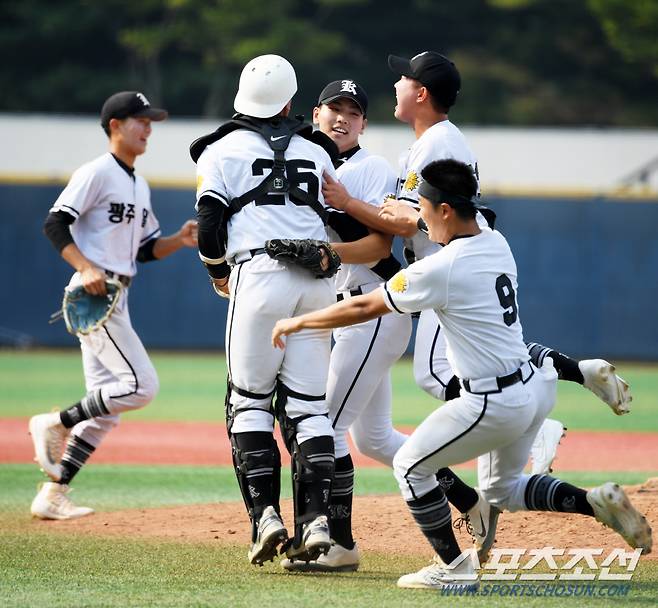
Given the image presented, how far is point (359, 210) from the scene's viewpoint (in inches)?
225

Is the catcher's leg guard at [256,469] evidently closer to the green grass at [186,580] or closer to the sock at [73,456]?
the green grass at [186,580]

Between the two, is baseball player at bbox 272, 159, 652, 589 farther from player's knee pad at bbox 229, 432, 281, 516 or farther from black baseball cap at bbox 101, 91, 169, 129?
black baseball cap at bbox 101, 91, 169, 129

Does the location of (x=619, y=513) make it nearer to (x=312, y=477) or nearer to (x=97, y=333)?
(x=312, y=477)

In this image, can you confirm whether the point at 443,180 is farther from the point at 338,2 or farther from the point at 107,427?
the point at 338,2

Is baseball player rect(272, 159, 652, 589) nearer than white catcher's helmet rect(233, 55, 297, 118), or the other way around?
baseball player rect(272, 159, 652, 589)

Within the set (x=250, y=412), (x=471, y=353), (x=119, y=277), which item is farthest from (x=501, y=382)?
(x=119, y=277)

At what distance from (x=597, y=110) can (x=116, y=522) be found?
33329 mm

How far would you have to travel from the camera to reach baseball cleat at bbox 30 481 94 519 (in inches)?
275

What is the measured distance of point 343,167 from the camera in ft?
19.9

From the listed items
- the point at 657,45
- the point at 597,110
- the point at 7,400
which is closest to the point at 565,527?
the point at 7,400

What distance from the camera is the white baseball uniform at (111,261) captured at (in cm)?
721

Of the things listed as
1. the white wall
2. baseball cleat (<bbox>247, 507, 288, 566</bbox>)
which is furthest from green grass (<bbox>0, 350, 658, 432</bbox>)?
the white wall

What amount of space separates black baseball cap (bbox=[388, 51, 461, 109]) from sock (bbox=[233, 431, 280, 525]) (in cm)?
180

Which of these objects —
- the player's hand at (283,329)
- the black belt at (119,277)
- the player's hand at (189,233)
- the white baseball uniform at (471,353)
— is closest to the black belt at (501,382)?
the white baseball uniform at (471,353)
